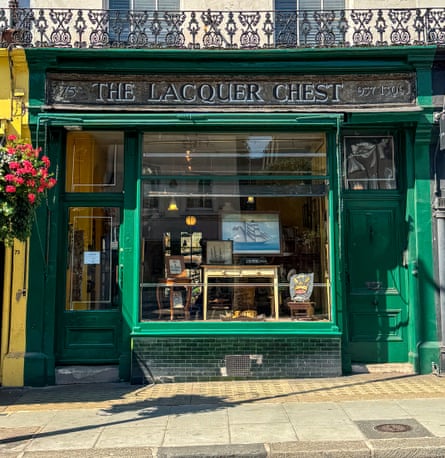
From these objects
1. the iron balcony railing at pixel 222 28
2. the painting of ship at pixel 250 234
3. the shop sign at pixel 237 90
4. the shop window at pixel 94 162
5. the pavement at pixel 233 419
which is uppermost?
the iron balcony railing at pixel 222 28

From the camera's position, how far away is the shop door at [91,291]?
841cm

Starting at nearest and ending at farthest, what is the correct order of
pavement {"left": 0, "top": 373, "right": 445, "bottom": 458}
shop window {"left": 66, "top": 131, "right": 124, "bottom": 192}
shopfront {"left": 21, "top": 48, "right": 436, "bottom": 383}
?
pavement {"left": 0, "top": 373, "right": 445, "bottom": 458} < shopfront {"left": 21, "top": 48, "right": 436, "bottom": 383} < shop window {"left": 66, "top": 131, "right": 124, "bottom": 192}

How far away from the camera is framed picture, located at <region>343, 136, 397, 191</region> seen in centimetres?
894

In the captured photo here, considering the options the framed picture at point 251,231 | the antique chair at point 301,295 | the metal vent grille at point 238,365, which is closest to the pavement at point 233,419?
the metal vent grille at point 238,365

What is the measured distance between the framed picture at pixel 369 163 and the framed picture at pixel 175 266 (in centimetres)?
319

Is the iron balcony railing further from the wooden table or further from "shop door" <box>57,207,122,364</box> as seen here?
the wooden table

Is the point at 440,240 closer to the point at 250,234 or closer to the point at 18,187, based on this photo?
the point at 250,234

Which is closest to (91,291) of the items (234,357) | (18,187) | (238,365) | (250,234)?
(234,357)

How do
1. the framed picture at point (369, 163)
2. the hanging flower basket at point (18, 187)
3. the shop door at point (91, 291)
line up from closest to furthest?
the hanging flower basket at point (18, 187) → the shop door at point (91, 291) → the framed picture at point (369, 163)

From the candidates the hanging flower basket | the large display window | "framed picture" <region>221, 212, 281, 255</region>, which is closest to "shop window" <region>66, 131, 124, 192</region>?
the large display window

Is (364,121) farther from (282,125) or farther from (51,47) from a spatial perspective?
(51,47)

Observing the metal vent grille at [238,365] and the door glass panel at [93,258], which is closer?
the metal vent grille at [238,365]

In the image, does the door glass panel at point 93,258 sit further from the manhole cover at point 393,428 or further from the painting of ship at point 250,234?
the manhole cover at point 393,428

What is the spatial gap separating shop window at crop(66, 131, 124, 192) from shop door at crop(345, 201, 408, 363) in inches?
161
